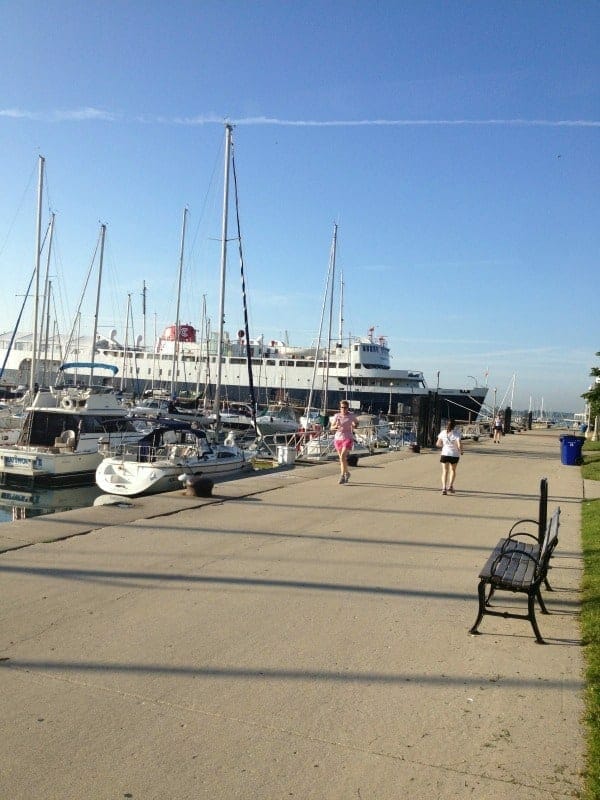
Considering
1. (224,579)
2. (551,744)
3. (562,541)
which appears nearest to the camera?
(551,744)

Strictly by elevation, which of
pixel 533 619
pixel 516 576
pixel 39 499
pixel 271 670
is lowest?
pixel 39 499

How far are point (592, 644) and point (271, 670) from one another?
2.41 metres

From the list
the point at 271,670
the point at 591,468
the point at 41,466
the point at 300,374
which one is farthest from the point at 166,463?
the point at 300,374

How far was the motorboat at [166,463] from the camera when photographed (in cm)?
1828

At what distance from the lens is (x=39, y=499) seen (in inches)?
855

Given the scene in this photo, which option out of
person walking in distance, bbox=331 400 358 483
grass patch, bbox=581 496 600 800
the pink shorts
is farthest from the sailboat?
grass patch, bbox=581 496 600 800

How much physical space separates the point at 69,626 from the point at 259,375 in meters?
75.1

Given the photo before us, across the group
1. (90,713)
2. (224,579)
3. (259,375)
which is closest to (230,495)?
(224,579)

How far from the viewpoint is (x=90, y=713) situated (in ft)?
13.1

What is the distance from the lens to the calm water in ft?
66.6

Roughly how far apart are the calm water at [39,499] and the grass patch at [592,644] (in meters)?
15.2

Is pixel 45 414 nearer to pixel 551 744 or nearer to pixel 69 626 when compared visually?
pixel 69 626

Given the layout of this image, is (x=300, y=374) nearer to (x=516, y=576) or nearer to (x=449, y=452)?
(x=449, y=452)

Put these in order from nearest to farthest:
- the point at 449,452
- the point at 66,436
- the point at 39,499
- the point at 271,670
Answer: the point at 271,670
the point at 449,452
the point at 39,499
the point at 66,436
